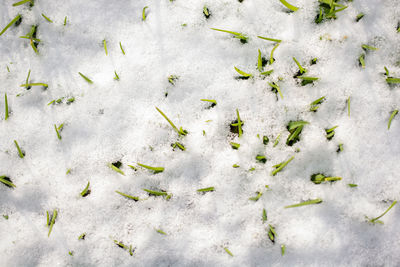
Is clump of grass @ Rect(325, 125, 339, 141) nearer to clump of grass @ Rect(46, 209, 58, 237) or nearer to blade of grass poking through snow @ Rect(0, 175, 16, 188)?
clump of grass @ Rect(46, 209, 58, 237)

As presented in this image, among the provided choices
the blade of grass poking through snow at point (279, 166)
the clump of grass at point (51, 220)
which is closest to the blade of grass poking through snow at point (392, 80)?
the blade of grass poking through snow at point (279, 166)

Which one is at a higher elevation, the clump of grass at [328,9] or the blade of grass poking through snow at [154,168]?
the clump of grass at [328,9]

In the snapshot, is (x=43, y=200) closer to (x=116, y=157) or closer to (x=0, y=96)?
(x=116, y=157)

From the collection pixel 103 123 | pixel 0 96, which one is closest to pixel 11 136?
pixel 0 96

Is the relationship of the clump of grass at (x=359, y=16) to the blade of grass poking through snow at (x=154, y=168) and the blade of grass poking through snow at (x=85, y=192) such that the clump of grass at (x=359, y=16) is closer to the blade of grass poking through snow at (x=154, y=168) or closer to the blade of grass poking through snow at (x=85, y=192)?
the blade of grass poking through snow at (x=154, y=168)

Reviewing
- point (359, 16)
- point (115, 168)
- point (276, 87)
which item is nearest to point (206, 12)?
point (276, 87)

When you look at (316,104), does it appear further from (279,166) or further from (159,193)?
(159,193)

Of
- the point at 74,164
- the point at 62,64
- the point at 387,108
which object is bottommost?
the point at 74,164
